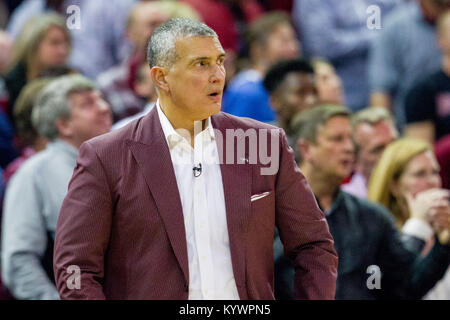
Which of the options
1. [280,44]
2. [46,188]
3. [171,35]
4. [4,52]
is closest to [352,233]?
[46,188]

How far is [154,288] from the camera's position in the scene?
2.24 metres

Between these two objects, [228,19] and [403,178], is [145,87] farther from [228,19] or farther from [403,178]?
[228,19]

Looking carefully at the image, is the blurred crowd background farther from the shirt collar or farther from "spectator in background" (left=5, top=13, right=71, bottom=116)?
the shirt collar

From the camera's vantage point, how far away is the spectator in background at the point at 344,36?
5.78m

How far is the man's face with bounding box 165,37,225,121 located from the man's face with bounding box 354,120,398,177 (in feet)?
7.93

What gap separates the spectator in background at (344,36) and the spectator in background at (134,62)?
1096 millimetres

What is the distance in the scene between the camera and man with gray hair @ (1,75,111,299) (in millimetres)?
3543

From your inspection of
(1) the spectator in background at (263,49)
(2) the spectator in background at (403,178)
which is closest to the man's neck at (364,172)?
(2) the spectator in background at (403,178)

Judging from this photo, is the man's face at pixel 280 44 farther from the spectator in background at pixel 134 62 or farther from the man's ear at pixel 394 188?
the man's ear at pixel 394 188

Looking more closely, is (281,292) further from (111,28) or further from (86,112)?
(111,28)

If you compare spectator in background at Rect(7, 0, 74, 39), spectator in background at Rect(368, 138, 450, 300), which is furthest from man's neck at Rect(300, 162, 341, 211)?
spectator in background at Rect(7, 0, 74, 39)

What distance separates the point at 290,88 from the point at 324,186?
1292 millimetres

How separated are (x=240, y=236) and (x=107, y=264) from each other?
0.36 meters

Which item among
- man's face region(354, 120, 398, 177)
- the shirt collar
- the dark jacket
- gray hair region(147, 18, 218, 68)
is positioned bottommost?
the dark jacket
